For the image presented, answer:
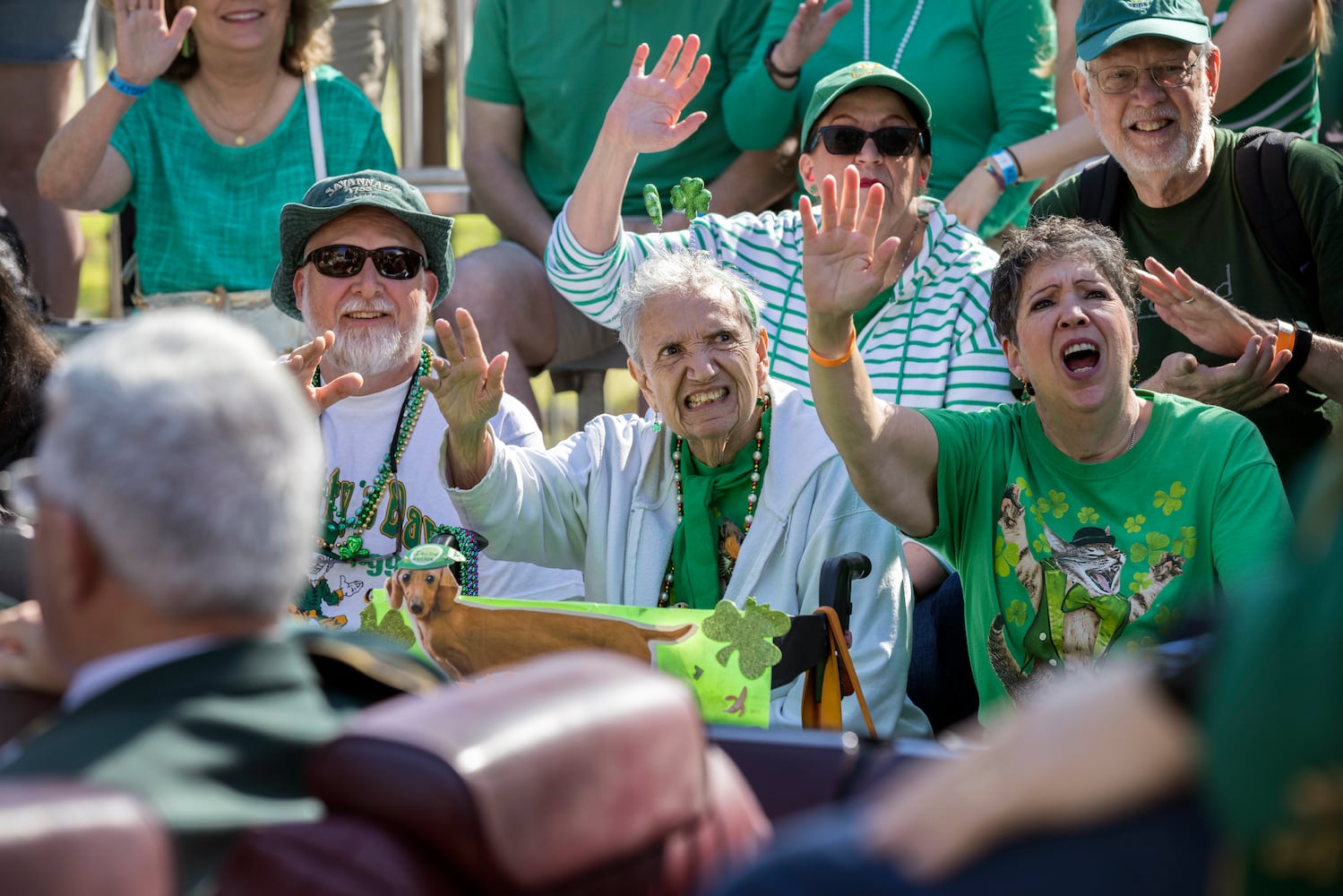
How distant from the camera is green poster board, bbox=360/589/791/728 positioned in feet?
8.87

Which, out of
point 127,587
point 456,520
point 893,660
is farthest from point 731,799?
point 456,520

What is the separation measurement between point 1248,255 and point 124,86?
310 centimetres

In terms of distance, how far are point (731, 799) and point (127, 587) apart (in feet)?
2.24

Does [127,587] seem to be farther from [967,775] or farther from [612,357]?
[612,357]

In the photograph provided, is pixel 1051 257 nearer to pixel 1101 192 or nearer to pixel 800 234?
pixel 1101 192

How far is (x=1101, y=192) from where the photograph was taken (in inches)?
156

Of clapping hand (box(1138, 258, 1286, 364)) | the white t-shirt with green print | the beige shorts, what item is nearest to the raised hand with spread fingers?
the white t-shirt with green print

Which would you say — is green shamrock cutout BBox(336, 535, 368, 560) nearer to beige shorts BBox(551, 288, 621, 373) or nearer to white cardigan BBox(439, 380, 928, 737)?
white cardigan BBox(439, 380, 928, 737)

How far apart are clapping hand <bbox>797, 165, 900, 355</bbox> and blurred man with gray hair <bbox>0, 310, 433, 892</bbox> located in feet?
4.94

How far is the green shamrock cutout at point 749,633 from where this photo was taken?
2717 millimetres

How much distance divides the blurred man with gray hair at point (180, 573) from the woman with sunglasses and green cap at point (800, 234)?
8.12ft

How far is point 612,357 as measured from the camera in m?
5.20

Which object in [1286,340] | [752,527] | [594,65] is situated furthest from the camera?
[594,65]

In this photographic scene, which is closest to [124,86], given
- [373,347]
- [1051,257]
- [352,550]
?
[373,347]
